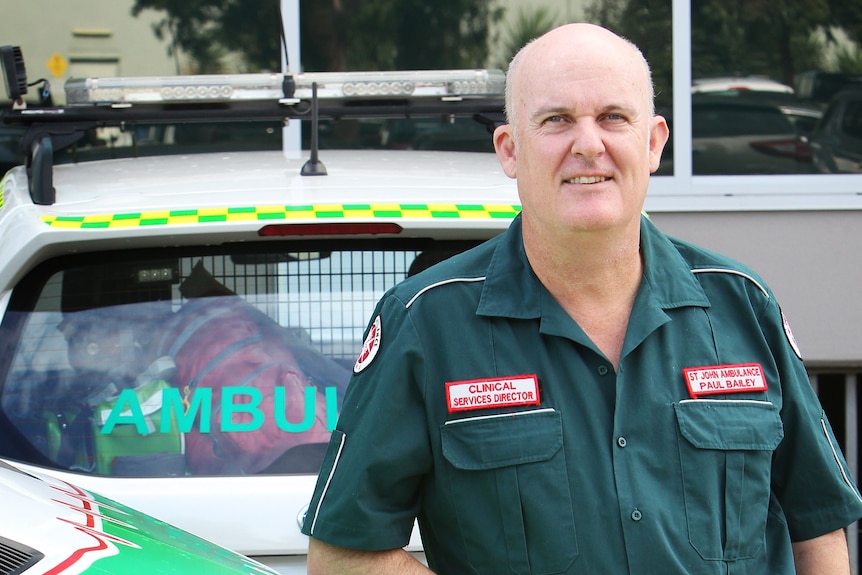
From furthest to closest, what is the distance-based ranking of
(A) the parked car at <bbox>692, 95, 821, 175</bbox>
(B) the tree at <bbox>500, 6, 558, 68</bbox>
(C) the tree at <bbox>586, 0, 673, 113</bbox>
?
1. (B) the tree at <bbox>500, 6, 558, 68</bbox>
2. (C) the tree at <bbox>586, 0, 673, 113</bbox>
3. (A) the parked car at <bbox>692, 95, 821, 175</bbox>

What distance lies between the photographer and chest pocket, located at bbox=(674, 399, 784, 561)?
6.16ft

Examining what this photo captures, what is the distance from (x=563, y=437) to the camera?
6.13 feet

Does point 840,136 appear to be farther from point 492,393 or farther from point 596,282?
point 492,393

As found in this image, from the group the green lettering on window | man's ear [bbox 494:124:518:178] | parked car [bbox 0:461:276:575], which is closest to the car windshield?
the green lettering on window

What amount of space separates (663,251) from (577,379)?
0.31 meters

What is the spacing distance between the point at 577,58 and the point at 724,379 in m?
0.56

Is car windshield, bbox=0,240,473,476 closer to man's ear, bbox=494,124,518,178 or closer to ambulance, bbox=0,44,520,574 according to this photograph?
ambulance, bbox=0,44,520,574

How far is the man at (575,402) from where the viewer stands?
1858 millimetres

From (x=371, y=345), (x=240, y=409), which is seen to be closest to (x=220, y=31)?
(x=240, y=409)

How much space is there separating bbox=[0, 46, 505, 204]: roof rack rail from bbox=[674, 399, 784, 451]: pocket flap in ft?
5.74

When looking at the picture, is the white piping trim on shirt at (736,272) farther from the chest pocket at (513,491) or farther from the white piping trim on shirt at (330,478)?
the white piping trim on shirt at (330,478)

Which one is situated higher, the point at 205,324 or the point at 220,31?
the point at 220,31

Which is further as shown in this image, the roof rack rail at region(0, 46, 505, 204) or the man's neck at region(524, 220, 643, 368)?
the roof rack rail at region(0, 46, 505, 204)

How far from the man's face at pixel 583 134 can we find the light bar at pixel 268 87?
5.28 feet
